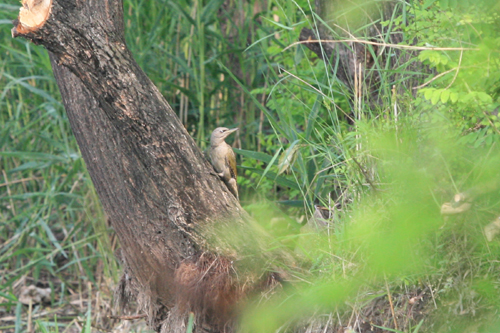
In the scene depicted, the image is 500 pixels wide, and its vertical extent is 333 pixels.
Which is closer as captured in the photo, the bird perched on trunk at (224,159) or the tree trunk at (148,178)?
the tree trunk at (148,178)

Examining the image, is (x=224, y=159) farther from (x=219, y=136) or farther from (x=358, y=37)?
(x=358, y=37)

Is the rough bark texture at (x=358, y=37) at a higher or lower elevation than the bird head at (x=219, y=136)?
higher

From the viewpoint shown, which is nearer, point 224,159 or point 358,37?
point 358,37

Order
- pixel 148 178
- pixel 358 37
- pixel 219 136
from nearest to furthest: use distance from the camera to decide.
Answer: pixel 148 178 → pixel 358 37 → pixel 219 136

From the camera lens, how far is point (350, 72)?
3.74 metres

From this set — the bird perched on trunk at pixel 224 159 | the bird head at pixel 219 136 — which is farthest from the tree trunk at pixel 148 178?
the bird head at pixel 219 136

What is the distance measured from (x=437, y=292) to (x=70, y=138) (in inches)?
139

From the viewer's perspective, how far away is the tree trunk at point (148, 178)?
270 centimetres

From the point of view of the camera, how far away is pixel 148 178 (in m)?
3.01

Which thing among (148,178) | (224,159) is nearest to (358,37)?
(224,159)

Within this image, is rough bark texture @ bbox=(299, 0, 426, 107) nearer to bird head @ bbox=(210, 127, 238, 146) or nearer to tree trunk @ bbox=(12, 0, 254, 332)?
bird head @ bbox=(210, 127, 238, 146)

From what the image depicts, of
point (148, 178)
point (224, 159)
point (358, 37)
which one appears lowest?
point (224, 159)

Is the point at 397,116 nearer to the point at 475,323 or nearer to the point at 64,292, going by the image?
the point at 475,323

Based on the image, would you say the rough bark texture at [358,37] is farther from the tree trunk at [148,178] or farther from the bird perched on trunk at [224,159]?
the tree trunk at [148,178]
